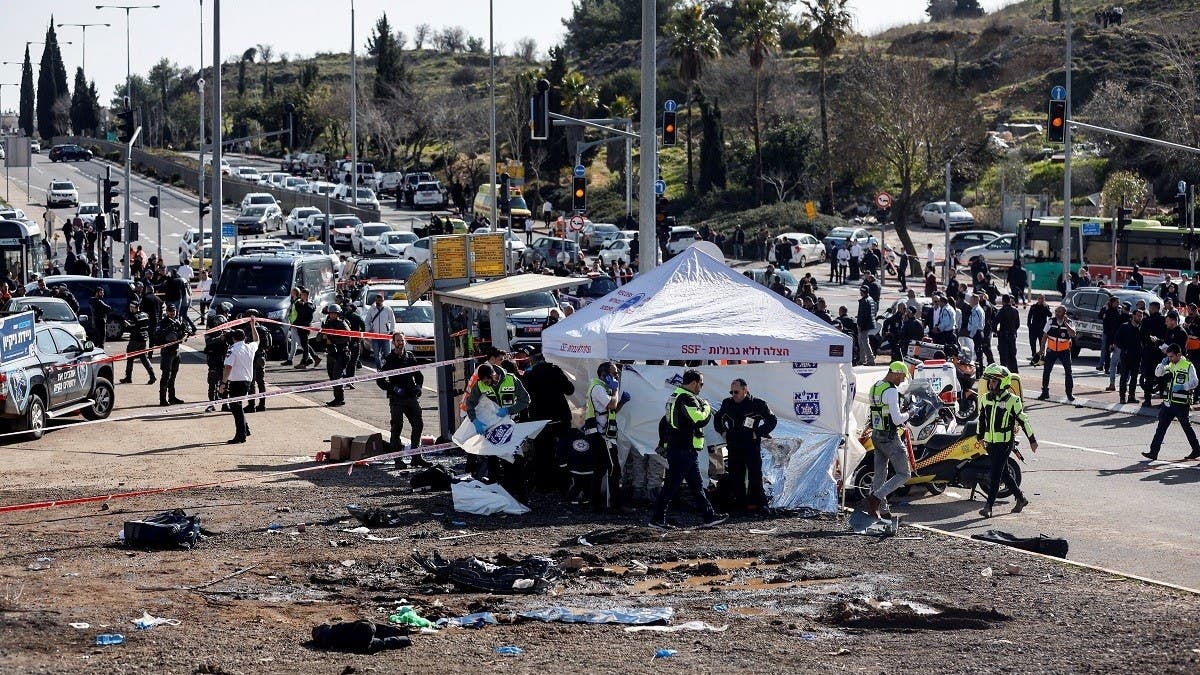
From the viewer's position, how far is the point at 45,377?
20.0 metres

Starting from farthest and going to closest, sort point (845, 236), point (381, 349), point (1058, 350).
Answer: point (845, 236), point (381, 349), point (1058, 350)

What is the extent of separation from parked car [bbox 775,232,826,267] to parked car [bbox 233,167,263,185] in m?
41.4

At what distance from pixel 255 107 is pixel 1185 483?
113 metres

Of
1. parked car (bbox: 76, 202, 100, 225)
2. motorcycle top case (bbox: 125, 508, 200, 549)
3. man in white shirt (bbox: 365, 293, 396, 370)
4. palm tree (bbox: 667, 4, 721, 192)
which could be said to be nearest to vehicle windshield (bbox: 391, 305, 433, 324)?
man in white shirt (bbox: 365, 293, 396, 370)

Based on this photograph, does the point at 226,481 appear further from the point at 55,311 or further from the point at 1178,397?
the point at 55,311

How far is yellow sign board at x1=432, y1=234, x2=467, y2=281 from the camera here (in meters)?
19.1

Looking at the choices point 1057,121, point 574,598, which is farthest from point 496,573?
point 1057,121

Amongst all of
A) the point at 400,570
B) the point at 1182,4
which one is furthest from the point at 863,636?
the point at 1182,4

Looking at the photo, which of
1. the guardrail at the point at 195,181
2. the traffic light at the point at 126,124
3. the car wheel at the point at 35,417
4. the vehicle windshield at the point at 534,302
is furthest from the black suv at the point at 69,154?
the car wheel at the point at 35,417

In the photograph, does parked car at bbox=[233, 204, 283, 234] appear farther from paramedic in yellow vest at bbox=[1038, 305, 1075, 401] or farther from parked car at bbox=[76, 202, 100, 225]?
paramedic in yellow vest at bbox=[1038, 305, 1075, 401]

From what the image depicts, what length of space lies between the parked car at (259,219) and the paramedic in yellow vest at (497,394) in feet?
178

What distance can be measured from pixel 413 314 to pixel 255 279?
3.73m

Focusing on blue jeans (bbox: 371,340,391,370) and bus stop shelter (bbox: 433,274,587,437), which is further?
blue jeans (bbox: 371,340,391,370)

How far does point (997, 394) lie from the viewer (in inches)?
603
